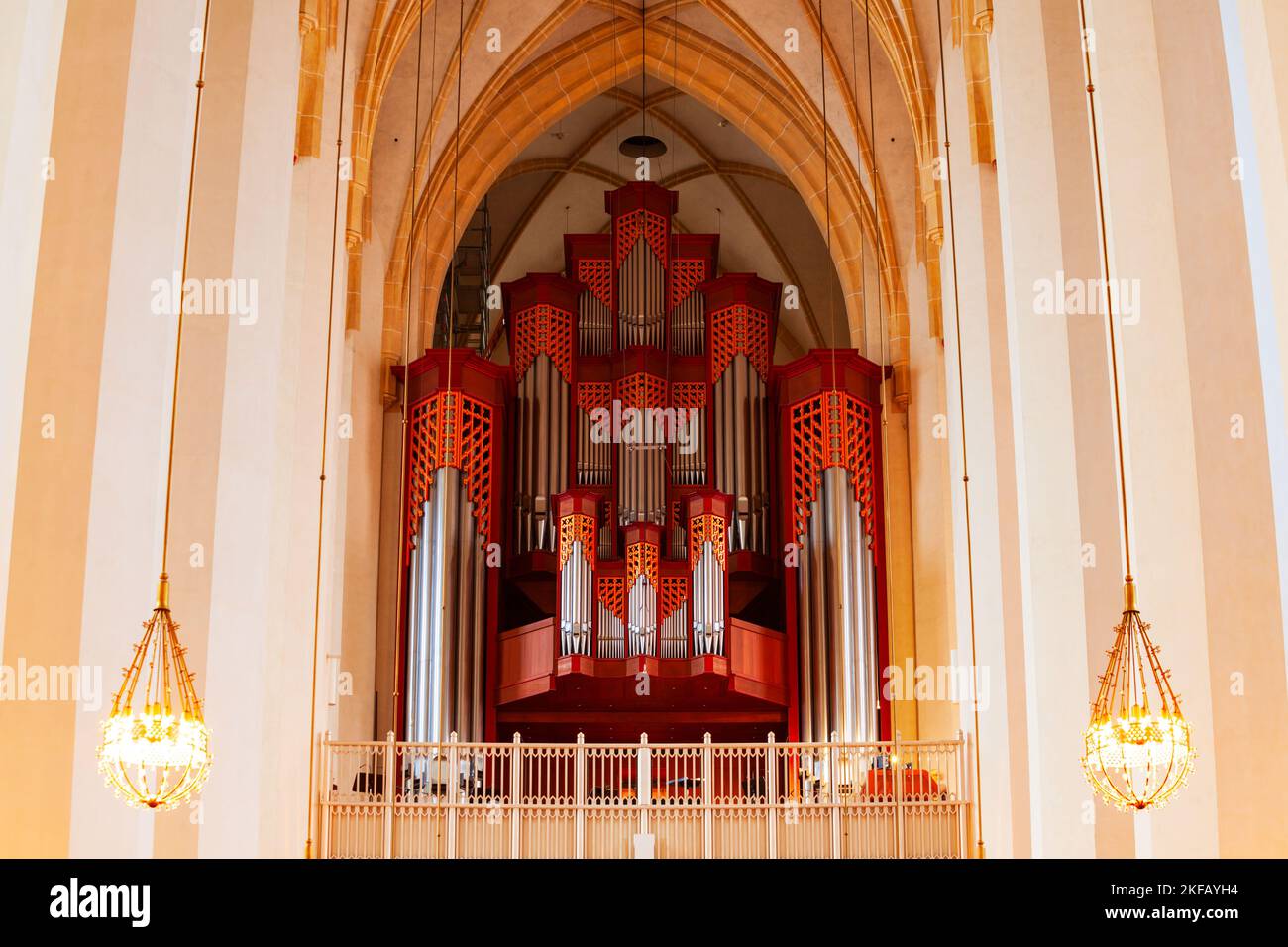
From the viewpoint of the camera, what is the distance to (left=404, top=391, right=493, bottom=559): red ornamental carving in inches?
609

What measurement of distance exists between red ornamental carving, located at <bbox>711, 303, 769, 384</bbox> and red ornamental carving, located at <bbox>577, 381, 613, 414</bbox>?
1.23 m

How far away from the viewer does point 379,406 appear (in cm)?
1580

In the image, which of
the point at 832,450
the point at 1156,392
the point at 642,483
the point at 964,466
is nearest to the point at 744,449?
the point at 832,450

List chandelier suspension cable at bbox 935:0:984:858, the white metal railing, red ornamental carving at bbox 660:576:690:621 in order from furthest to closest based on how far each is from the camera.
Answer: red ornamental carving at bbox 660:576:690:621 < the white metal railing < chandelier suspension cable at bbox 935:0:984:858

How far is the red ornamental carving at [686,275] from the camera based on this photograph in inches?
677

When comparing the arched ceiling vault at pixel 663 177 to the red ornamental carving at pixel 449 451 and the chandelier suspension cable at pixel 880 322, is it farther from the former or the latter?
the red ornamental carving at pixel 449 451

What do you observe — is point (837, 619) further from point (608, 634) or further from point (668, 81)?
point (668, 81)

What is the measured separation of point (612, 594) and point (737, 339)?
376cm

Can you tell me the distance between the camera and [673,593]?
14719 millimetres

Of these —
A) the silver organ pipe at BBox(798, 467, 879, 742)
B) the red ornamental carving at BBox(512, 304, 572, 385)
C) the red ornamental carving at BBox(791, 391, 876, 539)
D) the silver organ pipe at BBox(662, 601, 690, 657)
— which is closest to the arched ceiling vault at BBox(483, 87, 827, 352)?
the red ornamental carving at BBox(512, 304, 572, 385)

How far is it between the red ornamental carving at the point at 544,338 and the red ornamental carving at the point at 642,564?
2.88 meters

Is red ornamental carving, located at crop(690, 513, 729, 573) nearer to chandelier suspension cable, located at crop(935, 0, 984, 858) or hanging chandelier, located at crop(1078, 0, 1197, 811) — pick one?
chandelier suspension cable, located at crop(935, 0, 984, 858)
